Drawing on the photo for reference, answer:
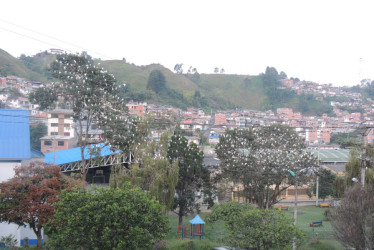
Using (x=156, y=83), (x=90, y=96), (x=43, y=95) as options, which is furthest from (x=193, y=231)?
(x=156, y=83)

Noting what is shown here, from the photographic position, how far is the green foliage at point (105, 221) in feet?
25.1

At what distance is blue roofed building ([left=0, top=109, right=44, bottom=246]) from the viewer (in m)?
14.5

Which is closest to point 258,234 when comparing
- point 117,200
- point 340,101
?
point 117,200

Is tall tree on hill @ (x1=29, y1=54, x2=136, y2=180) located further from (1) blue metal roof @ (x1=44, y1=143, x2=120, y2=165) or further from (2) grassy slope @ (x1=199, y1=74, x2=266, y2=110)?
(2) grassy slope @ (x1=199, y1=74, x2=266, y2=110)

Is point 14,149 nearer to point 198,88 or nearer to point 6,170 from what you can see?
point 6,170

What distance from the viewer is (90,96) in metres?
16.3

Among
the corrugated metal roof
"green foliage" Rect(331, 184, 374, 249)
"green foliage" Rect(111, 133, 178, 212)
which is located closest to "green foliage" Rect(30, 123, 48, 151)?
"green foliage" Rect(111, 133, 178, 212)

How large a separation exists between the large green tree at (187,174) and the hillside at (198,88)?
43.3 meters

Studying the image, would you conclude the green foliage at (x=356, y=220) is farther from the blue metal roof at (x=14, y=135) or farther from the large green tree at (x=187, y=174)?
the blue metal roof at (x=14, y=135)

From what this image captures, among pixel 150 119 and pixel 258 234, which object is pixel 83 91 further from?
pixel 258 234

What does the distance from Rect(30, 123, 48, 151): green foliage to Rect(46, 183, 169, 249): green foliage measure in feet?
115

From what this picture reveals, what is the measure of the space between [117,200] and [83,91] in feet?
30.4

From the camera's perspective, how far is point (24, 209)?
10.4 meters

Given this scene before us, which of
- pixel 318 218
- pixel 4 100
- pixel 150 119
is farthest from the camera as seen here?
pixel 4 100
